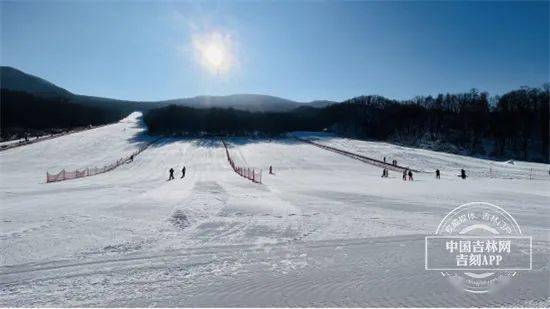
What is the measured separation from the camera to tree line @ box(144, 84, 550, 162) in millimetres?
98750

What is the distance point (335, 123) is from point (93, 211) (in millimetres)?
149618

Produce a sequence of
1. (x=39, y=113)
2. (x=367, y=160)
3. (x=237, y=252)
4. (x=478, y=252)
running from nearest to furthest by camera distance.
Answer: (x=478, y=252) → (x=237, y=252) → (x=367, y=160) → (x=39, y=113)

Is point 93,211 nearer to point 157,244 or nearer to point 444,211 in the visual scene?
point 157,244

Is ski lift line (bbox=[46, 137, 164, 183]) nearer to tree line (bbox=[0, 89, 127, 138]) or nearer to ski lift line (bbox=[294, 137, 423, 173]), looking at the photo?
ski lift line (bbox=[294, 137, 423, 173])

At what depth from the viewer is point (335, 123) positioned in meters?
162

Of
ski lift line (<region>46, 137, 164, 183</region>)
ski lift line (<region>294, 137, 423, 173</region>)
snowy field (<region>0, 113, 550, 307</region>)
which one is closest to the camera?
snowy field (<region>0, 113, 550, 307</region>)

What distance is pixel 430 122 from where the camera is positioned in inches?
4845

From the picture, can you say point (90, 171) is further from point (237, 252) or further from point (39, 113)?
point (39, 113)

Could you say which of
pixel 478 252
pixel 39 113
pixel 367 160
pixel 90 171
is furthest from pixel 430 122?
pixel 39 113

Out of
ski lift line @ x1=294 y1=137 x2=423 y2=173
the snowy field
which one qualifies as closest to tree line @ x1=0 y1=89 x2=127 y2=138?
ski lift line @ x1=294 y1=137 x2=423 y2=173

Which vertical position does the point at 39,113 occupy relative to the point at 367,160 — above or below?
above

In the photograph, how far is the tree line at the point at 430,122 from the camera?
98750mm

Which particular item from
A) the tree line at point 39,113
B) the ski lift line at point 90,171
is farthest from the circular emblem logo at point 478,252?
the tree line at point 39,113

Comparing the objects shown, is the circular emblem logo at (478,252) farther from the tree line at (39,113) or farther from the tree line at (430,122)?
the tree line at (39,113)
